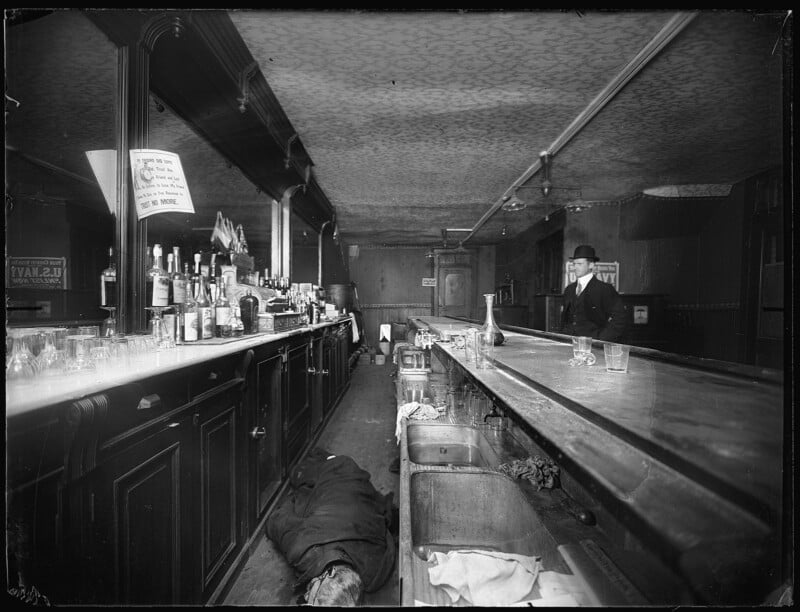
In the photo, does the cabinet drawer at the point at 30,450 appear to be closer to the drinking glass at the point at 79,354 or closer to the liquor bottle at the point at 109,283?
the drinking glass at the point at 79,354

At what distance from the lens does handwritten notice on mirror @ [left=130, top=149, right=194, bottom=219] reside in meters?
1.83

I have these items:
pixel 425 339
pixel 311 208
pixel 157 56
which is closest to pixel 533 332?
pixel 425 339

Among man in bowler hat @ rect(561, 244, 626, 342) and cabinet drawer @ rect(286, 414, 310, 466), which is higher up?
man in bowler hat @ rect(561, 244, 626, 342)

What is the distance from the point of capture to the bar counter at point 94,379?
0.81 meters

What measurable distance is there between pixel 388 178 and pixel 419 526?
475cm

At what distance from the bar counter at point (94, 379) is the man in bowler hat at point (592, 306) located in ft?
15.4

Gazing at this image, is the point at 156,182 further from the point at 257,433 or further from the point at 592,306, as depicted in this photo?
the point at 592,306

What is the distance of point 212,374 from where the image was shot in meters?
1.60

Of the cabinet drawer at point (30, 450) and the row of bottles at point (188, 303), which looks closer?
the cabinet drawer at point (30, 450)

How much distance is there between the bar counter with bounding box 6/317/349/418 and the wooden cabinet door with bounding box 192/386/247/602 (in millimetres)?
217

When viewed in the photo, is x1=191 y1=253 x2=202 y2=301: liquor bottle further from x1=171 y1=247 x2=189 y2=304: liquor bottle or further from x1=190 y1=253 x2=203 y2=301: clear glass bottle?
x1=171 y1=247 x2=189 y2=304: liquor bottle

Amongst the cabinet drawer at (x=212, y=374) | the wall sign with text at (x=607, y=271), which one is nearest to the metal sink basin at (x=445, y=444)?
the cabinet drawer at (x=212, y=374)

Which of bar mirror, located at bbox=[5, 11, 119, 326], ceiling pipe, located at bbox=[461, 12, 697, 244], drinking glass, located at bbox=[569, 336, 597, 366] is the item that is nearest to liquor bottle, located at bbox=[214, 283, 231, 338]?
bar mirror, located at bbox=[5, 11, 119, 326]

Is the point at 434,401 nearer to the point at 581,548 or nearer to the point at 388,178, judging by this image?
the point at 581,548
